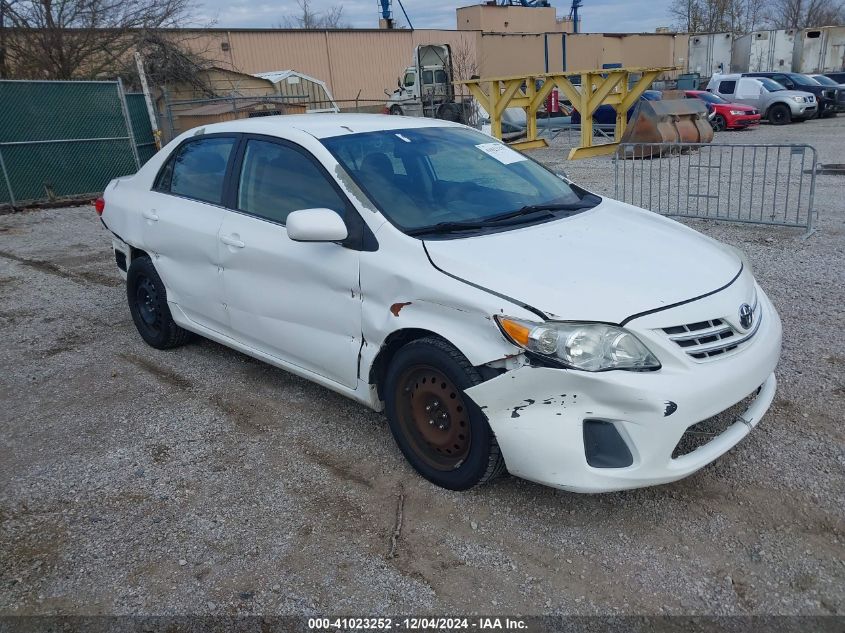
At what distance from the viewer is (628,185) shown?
12227 millimetres

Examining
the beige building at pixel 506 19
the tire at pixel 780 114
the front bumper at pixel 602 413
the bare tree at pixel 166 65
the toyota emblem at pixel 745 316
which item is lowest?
the tire at pixel 780 114

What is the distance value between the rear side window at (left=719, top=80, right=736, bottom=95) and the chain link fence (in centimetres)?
2124

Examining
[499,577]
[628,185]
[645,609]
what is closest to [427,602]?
[499,577]

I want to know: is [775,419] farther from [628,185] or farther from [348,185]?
[628,185]

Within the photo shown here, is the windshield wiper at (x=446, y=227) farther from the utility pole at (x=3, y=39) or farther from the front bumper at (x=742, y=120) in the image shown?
the front bumper at (x=742, y=120)

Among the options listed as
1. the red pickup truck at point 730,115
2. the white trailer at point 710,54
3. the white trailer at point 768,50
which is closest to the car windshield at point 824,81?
the red pickup truck at point 730,115

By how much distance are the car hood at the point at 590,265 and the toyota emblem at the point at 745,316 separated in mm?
155

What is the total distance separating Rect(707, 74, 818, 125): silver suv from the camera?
24.3 m

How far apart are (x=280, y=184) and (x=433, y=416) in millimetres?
1684

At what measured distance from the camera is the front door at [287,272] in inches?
139

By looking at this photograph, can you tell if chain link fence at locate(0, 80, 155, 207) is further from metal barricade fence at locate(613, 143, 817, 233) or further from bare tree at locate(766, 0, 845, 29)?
bare tree at locate(766, 0, 845, 29)

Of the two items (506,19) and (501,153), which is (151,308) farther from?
(506,19)

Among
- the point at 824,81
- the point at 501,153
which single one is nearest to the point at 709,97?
the point at 824,81

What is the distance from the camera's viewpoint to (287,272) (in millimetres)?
3783
